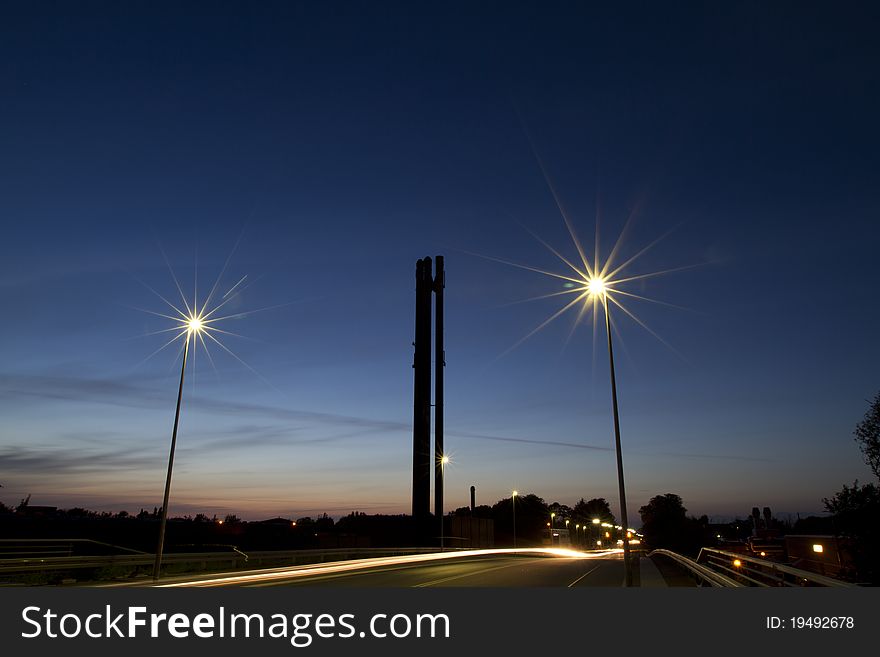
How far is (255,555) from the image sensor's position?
34281mm

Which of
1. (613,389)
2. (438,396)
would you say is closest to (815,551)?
(438,396)

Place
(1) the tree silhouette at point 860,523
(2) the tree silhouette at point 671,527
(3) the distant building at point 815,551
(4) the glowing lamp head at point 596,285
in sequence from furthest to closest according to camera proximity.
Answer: (2) the tree silhouette at point 671,527, (3) the distant building at point 815,551, (1) the tree silhouette at point 860,523, (4) the glowing lamp head at point 596,285

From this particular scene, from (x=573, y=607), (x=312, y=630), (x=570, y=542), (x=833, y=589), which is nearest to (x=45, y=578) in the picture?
(x=312, y=630)

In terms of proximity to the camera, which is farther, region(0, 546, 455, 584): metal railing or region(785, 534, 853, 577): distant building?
region(785, 534, 853, 577): distant building

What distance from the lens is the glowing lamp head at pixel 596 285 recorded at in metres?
22.4

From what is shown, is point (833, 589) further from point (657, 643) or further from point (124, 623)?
point (124, 623)

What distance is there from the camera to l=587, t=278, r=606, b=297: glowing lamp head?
22.4m

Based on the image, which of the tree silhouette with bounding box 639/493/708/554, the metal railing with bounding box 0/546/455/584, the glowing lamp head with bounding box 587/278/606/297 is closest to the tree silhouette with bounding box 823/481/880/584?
the glowing lamp head with bounding box 587/278/606/297

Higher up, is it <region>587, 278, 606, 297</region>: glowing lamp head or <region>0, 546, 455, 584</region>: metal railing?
<region>587, 278, 606, 297</region>: glowing lamp head

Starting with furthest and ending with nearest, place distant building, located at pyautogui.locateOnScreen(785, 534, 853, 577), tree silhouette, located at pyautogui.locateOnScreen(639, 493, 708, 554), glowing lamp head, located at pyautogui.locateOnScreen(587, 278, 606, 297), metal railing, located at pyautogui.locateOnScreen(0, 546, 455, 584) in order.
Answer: tree silhouette, located at pyautogui.locateOnScreen(639, 493, 708, 554) < distant building, located at pyautogui.locateOnScreen(785, 534, 853, 577) < glowing lamp head, located at pyautogui.locateOnScreen(587, 278, 606, 297) < metal railing, located at pyautogui.locateOnScreen(0, 546, 455, 584)

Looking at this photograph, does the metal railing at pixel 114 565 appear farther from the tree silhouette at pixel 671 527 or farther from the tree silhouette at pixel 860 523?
the tree silhouette at pixel 671 527

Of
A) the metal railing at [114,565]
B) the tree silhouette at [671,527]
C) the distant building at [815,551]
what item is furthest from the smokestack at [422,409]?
the tree silhouette at [671,527]

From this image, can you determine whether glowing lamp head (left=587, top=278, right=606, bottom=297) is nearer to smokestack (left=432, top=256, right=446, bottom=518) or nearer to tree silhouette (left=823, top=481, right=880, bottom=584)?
tree silhouette (left=823, top=481, right=880, bottom=584)

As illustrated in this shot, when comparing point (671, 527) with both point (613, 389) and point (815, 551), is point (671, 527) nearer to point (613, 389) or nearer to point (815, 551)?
point (815, 551)
